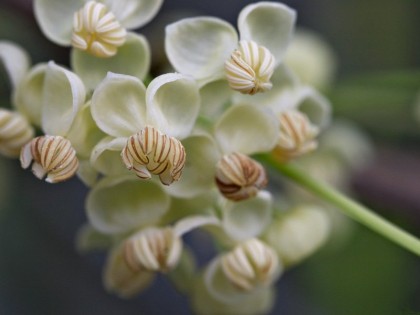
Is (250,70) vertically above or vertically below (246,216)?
above

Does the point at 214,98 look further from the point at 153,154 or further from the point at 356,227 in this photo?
the point at 356,227

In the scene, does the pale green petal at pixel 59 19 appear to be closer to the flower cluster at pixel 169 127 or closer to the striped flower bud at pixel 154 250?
the flower cluster at pixel 169 127

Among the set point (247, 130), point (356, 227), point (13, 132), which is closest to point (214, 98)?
point (247, 130)

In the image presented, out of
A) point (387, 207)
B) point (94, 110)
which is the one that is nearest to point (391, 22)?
point (387, 207)

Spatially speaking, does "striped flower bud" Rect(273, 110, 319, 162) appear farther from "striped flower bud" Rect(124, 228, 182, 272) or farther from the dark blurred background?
the dark blurred background

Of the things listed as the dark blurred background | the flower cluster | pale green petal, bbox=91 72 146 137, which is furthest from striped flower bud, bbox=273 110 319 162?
the dark blurred background

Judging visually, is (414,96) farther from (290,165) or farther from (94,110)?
(94,110)

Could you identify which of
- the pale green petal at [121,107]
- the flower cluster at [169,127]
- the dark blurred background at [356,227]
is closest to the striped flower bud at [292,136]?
the flower cluster at [169,127]
